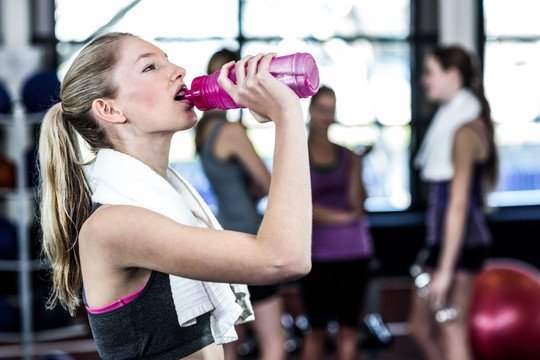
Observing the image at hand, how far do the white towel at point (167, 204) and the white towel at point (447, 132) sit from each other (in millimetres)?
1655

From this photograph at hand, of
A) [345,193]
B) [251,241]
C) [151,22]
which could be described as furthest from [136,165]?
[151,22]

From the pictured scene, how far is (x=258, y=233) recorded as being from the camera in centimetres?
90

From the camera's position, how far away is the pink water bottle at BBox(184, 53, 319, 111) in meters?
0.92

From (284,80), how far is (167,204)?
26cm

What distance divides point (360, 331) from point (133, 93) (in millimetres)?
2613

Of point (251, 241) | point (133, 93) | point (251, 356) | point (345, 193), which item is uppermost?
point (133, 93)

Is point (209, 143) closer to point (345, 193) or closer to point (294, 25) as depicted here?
point (345, 193)

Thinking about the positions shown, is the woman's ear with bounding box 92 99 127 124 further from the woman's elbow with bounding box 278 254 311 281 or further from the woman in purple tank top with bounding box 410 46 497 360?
the woman in purple tank top with bounding box 410 46 497 360

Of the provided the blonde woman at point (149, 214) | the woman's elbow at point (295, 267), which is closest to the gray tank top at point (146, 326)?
the blonde woman at point (149, 214)

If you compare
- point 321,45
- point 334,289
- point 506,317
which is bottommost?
point 506,317

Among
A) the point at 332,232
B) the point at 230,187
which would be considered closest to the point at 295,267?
the point at 230,187

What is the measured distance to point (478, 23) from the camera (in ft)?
15.5

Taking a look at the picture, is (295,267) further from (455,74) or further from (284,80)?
(455,74)

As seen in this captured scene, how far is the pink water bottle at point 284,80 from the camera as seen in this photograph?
0.92m
